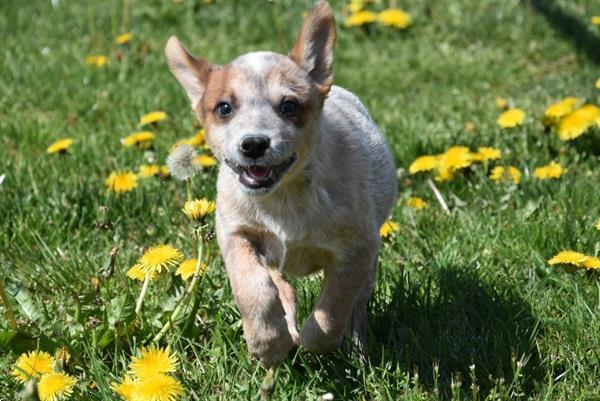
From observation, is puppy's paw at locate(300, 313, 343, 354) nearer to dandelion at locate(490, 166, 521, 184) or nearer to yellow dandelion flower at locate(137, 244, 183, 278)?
yellow dandelion flower at locate(137, 244, 183, 278)

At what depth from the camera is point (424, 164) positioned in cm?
478

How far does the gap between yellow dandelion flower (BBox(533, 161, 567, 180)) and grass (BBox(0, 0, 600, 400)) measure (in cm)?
4

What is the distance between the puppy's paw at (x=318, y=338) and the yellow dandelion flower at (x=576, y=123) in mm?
2240

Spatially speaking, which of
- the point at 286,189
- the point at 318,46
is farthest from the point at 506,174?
the point at 286,189

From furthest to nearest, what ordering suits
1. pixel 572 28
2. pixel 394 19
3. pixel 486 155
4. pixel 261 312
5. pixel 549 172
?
pixel 394 19
pixel 572 28
pixel 486 155
pixel 549 172
pixel 261 312

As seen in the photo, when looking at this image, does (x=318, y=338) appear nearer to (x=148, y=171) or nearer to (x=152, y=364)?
(x=152, y=364)

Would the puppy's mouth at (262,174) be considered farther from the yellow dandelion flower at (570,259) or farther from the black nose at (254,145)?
the yellow dandelion flower at (570,259)

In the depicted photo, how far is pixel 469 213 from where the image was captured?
4531 millimetres

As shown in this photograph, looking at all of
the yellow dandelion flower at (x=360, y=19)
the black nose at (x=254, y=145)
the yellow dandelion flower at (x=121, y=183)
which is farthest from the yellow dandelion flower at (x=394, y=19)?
the black nose at (x=254, y=145)

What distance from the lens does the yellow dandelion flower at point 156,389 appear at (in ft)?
9.26

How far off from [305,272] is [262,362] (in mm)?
391

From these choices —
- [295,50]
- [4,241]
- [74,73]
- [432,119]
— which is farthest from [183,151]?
[74,73]

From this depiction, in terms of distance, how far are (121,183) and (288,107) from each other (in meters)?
1.68

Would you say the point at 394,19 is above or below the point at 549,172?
below
